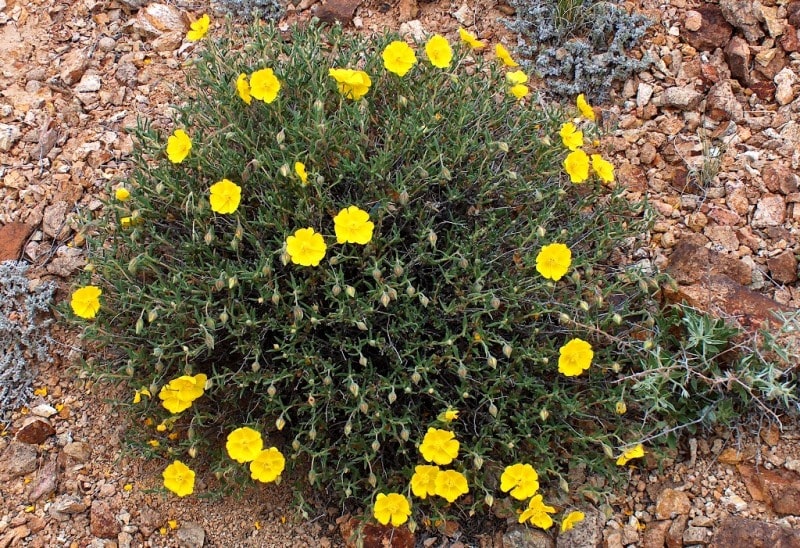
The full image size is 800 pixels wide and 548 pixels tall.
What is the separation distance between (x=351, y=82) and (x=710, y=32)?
2.37 meters

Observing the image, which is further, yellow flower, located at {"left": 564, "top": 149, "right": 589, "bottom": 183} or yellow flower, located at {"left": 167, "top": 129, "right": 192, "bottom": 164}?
yellow flower, located at {"left": 564, "top": 149, "right": 589, "bottom": 183}

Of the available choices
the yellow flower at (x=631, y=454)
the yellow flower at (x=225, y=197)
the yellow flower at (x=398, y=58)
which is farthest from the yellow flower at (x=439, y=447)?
the yellow flower at (x=398, y=58)

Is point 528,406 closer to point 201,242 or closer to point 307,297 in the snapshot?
point 307,297

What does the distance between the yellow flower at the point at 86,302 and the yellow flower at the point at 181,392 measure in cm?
50

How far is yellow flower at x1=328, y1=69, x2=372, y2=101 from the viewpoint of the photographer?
3.19 meters

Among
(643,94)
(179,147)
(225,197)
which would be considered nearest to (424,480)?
(225,197)

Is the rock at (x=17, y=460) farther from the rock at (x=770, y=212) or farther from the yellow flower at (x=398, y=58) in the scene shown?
the rock at (x=770, y=212)

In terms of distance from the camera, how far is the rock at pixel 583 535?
10.1 feet

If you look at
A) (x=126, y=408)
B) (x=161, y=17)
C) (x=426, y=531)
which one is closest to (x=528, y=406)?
(x=426, y=531)

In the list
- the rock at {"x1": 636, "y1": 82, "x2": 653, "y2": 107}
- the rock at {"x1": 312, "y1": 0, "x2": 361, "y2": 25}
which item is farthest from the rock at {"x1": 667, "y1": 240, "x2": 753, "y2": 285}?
the rock at {"x1": 312, "y1": 0, "x2": 361, "y2": 25}

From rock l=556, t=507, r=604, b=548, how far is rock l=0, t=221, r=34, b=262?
299 cm

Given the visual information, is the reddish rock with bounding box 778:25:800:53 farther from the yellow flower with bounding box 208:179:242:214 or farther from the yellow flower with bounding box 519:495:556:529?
the yellow flower with bounding box 208:179:242:214

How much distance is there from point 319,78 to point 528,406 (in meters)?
1.80

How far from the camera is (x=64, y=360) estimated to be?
142 inches
